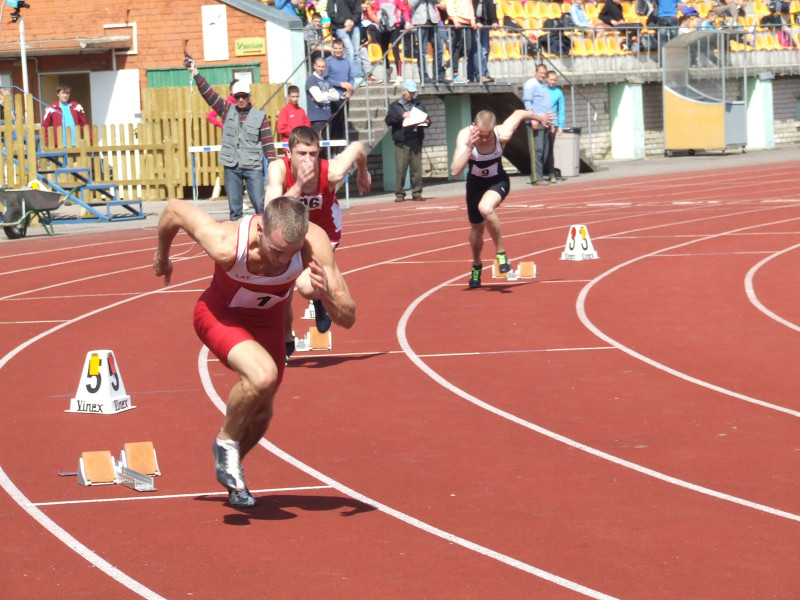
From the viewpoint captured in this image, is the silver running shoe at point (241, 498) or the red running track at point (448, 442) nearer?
the red running track at point (448, 442)

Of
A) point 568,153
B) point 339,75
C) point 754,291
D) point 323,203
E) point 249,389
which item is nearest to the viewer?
point 249,389

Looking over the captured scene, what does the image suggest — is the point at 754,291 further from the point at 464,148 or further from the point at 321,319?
the point at 321,319

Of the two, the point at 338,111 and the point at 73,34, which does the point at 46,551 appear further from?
the point at 73,34

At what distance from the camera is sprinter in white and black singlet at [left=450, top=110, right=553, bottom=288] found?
14.2m

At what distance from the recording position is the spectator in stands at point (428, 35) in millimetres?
28703

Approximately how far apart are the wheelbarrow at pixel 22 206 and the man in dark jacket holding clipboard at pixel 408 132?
21.2 feet

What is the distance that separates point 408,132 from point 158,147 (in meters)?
4.62

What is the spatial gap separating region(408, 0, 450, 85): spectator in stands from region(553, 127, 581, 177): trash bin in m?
2.99

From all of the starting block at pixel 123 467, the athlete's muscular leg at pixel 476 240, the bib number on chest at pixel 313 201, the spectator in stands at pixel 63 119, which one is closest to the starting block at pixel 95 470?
the starting block at pixel 123 467

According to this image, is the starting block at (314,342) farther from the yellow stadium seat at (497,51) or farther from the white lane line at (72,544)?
the yellow stadium seat at (497,51)

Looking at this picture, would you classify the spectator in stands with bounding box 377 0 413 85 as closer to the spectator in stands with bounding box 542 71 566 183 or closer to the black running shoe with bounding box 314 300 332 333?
the spectator in stands with bounding box 542 71 566 183

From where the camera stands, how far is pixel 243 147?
1889 centimetres

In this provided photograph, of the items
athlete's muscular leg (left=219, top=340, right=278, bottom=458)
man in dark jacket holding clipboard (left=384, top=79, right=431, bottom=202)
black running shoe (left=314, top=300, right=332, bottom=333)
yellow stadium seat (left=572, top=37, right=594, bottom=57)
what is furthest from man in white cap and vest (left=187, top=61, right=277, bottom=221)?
yellow stadium seat (left=572, top=37, right=594, bottom=57)

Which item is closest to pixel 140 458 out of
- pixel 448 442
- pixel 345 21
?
pixel 448 442
